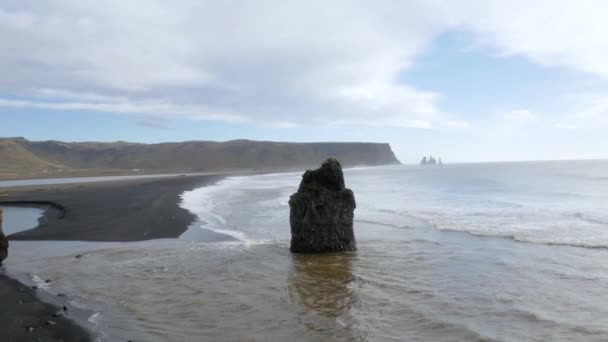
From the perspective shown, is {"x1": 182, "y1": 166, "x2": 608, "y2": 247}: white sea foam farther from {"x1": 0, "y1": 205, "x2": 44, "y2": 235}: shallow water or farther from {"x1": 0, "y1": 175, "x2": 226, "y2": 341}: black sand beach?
{"x1": 0, "y1": 205, "x2": 44, "y2": 235}: shallow water

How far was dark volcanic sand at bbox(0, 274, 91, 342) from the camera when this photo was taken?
7.28 meters

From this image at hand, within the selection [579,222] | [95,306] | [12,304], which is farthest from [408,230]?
[12,304]

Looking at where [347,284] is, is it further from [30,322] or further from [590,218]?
[590,218]

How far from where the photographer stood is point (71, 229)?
21188mm

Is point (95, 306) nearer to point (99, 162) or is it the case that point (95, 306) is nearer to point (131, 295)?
point (131, 295)

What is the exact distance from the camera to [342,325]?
832cm

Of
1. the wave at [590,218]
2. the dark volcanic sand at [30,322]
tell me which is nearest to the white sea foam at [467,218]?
the wave at [590,218]

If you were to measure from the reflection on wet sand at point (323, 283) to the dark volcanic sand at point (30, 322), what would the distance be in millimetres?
4405

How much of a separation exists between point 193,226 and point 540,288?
15.5 m

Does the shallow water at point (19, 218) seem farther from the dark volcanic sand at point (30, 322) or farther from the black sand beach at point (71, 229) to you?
the dark volcanic sand at point (30, 322)

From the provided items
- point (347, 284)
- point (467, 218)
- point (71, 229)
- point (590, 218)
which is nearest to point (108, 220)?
point (71, 229)

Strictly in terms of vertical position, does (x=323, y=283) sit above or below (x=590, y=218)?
below

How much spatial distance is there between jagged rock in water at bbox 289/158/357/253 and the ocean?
632 mm

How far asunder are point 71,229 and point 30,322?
47.9 feet
